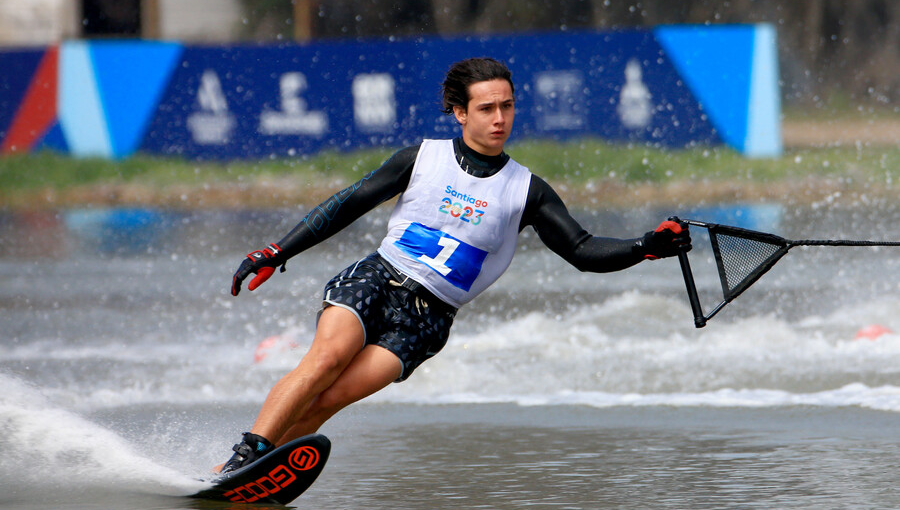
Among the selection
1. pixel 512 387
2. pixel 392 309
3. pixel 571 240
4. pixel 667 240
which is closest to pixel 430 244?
pixel 392 309

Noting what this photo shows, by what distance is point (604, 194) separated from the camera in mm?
16047

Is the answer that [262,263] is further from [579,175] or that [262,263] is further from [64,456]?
[579,175]

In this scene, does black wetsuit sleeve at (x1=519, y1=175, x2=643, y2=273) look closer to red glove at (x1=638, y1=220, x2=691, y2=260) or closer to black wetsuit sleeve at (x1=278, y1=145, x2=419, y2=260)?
red glove at (x1=638, y1=220, x2=691, y2=260)

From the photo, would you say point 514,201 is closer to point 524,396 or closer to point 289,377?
point 289,377

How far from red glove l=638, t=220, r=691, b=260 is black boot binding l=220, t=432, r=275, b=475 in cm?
139

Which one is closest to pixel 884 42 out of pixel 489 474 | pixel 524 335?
pixel 524 335

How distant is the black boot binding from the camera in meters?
4.11

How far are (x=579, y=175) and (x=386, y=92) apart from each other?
2.68m

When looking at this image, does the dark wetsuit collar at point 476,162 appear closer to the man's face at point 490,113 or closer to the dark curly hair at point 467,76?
the man's face at point 490,113

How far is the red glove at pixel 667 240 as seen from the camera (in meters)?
4.15

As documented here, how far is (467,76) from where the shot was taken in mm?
4477

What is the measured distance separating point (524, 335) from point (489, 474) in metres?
3.20

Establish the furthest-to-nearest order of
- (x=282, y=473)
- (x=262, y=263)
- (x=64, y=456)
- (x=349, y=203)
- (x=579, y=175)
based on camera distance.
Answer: (x=579, y=175), (x=64, y=456), (x=349, y=203), (x=262, y=263), (x=282, y=473)

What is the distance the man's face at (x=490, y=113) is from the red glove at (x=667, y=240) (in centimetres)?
62
